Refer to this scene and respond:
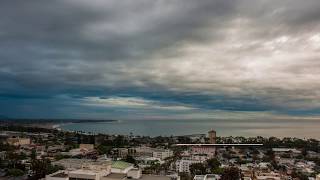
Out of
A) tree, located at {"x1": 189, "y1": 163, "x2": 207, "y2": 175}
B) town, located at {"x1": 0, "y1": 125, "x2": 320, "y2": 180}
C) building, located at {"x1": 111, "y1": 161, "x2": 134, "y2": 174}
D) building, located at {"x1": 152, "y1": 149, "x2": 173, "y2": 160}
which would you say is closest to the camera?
town, located at {"x1": 0, "y1": 125, "x2": 320, "y2": 180}

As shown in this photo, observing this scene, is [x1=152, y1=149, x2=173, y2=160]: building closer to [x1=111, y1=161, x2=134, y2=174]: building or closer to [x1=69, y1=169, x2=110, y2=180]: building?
[x1=111, y1=161, x2=134, y2=174]: building

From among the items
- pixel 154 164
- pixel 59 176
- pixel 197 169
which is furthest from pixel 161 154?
pixel 59 176

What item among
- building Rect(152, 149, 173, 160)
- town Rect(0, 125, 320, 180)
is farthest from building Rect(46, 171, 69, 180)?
building Rect(152, 149, 173, 160)

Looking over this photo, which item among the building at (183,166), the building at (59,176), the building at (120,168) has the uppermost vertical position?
the building at (120,168)

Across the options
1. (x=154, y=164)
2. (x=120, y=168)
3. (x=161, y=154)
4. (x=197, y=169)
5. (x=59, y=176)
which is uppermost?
(x=120, y=168)

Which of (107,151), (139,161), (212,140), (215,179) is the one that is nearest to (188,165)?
(139,161)

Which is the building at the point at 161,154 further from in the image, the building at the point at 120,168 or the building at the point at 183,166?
the building at the point at 120,168

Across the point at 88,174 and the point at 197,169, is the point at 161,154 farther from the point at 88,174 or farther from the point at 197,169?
the point at 88,174

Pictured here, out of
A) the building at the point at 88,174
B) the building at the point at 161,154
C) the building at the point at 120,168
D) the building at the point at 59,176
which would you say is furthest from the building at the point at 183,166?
the building at the point at 59,176

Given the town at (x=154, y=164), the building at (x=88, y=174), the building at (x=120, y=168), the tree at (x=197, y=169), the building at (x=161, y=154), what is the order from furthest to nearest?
1. the building at (x=161, y=154)
2. the tree at (x=197, y=169)
3. the building at (x=120, y=168)
4. the town at (x=154, y=164)
5. the building at (x=88, y=174)

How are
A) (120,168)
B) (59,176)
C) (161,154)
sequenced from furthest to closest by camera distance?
(161,154) < (120,168) < (59,176)

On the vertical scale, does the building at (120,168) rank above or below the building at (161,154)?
above
